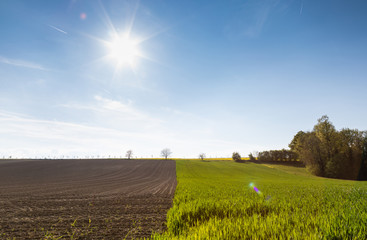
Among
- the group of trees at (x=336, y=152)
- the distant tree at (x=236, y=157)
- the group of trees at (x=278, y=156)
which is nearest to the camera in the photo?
the group of trees at (x=336, y=152)

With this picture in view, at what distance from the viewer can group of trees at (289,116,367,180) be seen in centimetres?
4762

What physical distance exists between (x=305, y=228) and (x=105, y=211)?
36.7ft

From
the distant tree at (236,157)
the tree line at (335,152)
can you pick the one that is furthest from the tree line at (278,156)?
the tree line at (335,152)

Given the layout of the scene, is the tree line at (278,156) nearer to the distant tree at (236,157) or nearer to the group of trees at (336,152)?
the distant tree at (236,157)

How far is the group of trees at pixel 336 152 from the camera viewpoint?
47.6 m

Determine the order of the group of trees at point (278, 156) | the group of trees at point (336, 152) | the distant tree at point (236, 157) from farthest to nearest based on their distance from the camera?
the distant tree at point (236, 157), the group of trees at point (278, 156), the group of trees at point (336, 152)

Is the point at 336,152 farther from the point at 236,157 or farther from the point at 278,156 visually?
the point at 236,157

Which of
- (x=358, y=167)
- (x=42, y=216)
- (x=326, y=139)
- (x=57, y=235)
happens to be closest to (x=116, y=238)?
(x=57, y=235)

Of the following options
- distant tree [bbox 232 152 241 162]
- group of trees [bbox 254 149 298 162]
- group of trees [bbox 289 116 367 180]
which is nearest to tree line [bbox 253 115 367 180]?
group of trees [bbox 289 116 367 180]

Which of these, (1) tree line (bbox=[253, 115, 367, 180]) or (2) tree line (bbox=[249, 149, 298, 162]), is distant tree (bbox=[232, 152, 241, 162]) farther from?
(1) tree line (bbox=[253, 115, 367, 180])

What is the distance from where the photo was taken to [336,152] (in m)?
49.9

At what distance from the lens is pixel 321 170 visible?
50.2m

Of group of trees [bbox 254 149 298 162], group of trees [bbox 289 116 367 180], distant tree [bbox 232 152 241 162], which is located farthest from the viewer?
distant tree [bbox 232 152 241 162]

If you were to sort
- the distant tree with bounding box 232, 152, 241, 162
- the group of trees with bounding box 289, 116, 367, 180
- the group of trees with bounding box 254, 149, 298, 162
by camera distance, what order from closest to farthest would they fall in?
the group of trees with bounding box 289, 116, 367, 180, the group of trees with bounding box 254, 149, 298, 162, the distant tree with bounding box 232, 152, 241, 162
